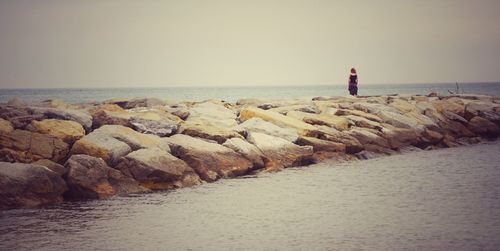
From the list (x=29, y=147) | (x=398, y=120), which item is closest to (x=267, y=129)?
(x=398, y=120)

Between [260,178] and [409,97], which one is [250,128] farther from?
[409,97]

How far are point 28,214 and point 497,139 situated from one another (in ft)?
88.3

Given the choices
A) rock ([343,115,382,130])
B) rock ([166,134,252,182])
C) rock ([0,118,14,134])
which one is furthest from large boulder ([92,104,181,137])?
rock ([343,115,382,130])

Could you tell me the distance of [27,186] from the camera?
12.8m

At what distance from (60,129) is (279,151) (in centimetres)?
806

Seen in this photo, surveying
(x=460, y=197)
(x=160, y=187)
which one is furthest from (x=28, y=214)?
(x=460, y=197)

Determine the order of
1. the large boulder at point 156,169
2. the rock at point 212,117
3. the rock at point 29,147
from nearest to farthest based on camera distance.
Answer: the rock at point 29,147 → the large boulder at point 156,169 → the rock at point 212,117

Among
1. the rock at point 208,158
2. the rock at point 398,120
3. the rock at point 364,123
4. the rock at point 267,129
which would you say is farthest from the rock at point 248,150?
the rock at point 398,120

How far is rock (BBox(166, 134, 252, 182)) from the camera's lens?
1636 centimetres

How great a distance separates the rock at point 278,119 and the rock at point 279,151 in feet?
4.46

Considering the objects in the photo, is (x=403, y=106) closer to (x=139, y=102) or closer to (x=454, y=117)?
(x=454, y=117)

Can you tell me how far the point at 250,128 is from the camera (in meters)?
20.3

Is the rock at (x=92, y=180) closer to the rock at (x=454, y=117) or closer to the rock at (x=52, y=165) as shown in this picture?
the rock at (x=52, y=165)

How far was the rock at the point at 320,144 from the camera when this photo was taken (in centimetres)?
2019
